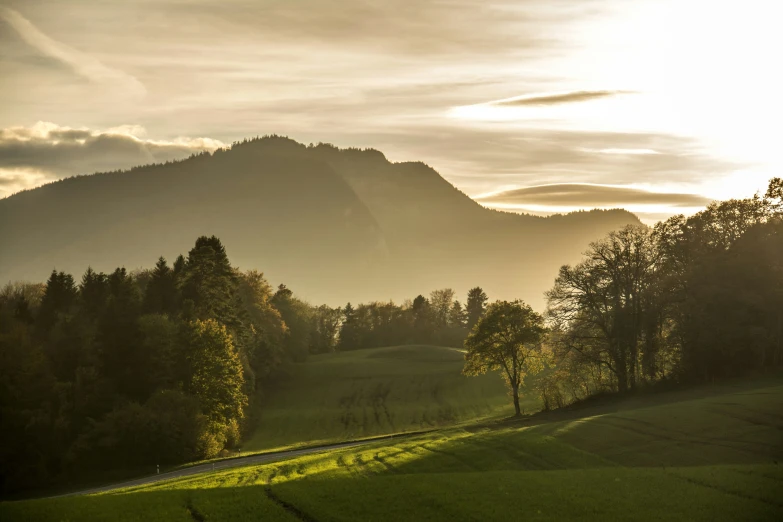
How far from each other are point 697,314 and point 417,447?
125ft

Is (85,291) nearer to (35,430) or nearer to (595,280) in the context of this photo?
(35,430)

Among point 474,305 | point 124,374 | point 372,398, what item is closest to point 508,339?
point 372,398

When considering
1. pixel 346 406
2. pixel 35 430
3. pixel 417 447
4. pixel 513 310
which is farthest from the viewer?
pixel 346 406

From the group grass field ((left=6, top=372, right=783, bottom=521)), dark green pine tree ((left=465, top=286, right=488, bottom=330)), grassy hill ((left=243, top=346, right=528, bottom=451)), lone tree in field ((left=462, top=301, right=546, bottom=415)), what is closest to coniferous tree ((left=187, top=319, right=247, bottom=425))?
grassy hill ((left=243, top=346, right=528, bottom=451))

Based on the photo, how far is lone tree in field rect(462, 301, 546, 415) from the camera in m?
81.5

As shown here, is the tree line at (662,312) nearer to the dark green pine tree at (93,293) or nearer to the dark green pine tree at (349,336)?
the dark green pine tree at (93,293)

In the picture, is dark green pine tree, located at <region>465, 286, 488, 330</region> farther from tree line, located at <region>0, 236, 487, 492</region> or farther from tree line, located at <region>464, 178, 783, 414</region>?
tree line, located at <region>464, 178, 783, 414</region>

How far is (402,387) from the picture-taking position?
121m

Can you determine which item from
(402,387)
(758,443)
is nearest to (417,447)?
(758,443)

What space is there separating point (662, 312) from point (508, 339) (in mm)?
17371

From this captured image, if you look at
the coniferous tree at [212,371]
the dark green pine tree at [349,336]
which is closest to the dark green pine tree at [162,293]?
the coniferous tree at [212,371]

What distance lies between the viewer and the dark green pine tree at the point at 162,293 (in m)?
93.2

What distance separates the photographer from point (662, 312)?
251 feet

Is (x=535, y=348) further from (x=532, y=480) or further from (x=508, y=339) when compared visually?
(x=532, y=480)
